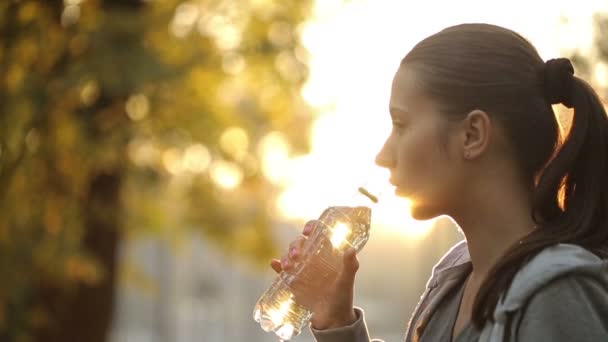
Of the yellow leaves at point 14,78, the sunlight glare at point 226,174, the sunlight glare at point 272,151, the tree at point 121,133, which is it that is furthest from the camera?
the sunlight glare at point 272,151

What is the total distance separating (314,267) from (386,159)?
12.1 inches

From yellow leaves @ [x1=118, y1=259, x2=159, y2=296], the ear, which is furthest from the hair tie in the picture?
yellow leaves @ [x1=118, y1=259, x2=159, y2=296]

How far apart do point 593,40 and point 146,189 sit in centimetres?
683

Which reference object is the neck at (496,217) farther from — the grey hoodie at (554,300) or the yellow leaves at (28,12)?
the yellow leaves at (28,12)

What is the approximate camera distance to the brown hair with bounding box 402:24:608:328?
2.37 meters

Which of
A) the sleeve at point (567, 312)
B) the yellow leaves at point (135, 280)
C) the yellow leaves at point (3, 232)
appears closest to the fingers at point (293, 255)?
the sleeve at point (567, 312)

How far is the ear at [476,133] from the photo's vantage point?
7.82 ft

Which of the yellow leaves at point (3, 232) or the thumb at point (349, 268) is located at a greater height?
the thumb at point (349, 268)

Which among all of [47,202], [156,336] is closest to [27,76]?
[47,202]

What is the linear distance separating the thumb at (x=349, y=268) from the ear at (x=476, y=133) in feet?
0.96

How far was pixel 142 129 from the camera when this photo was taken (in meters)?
11.9

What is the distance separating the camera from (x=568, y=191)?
2.40 metres

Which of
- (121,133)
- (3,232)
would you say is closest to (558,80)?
(3,232)

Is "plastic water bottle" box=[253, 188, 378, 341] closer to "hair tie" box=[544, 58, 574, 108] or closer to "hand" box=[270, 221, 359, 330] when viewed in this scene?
"hand" box=[270, 221, 359, 330]
